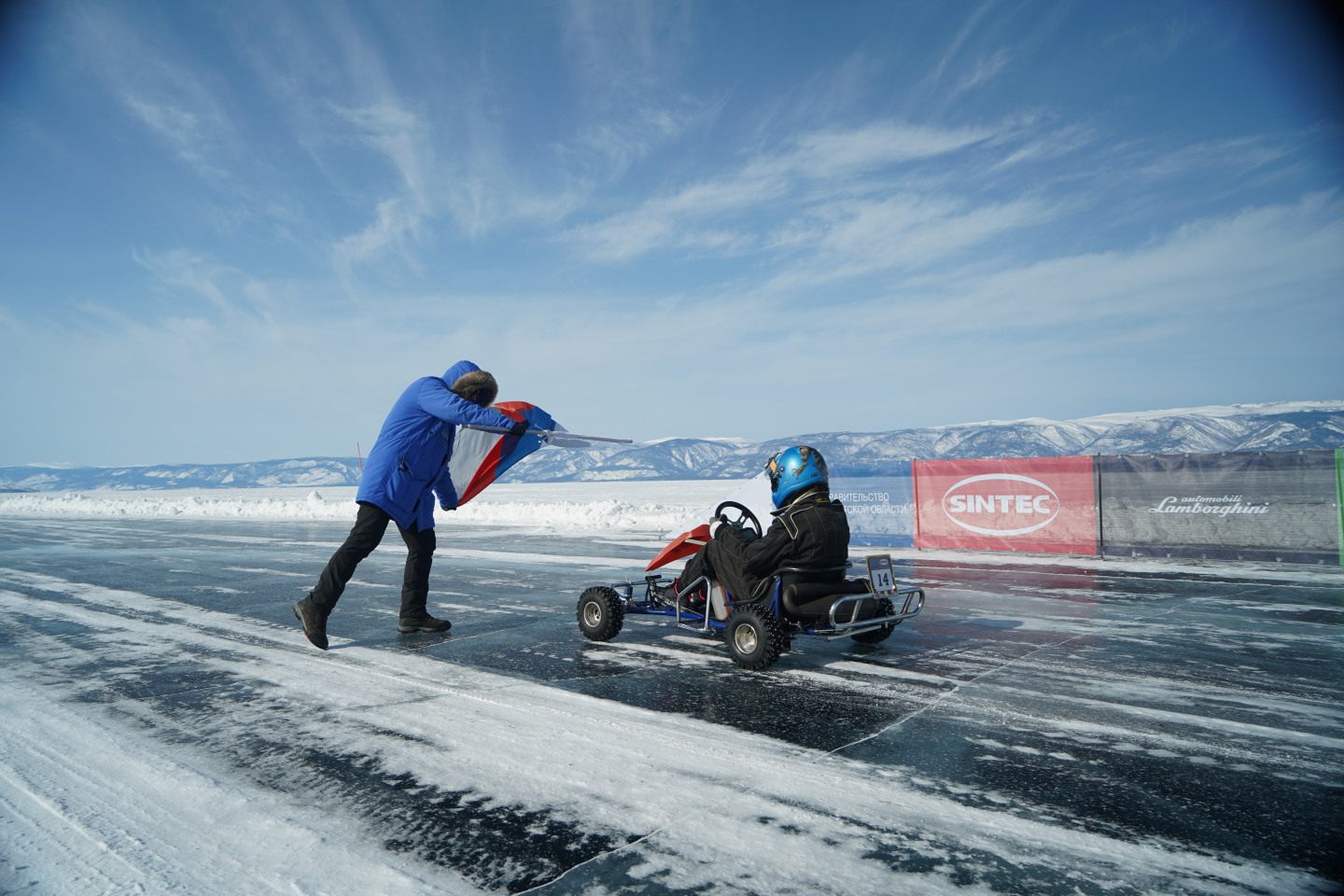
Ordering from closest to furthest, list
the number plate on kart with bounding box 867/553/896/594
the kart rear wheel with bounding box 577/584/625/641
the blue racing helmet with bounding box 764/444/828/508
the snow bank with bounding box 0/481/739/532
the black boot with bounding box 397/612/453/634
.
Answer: the blue racing helmet with bounding box 764/444/828/508 < the number plate on kart with bounding box 867/553/896/594 < the kart rear wheel with bounding box 577/584/625/641 < the black boot with bounding box 397/612/453/634 < the snow bank with bounding box 0/481/739/532

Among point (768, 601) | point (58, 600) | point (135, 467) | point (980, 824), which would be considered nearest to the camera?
point (980, 824)

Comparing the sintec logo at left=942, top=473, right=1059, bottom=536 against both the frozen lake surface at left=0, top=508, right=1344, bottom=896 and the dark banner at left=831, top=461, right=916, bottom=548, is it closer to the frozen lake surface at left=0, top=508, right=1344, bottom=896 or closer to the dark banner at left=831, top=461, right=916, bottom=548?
the dark banner at left=831, top=461, right=916, bottom=548

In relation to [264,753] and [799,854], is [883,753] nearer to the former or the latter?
[799,854]

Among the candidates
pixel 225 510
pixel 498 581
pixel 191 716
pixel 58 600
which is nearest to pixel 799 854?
pixel 191 716

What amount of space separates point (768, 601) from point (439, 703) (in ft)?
7.46

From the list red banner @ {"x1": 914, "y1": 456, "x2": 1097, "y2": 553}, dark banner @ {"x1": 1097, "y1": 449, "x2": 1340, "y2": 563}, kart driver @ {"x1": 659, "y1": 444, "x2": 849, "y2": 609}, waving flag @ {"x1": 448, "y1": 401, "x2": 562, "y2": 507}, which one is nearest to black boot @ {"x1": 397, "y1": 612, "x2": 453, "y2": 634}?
waving flag @ {"x1": 448, "y1": 401, "x2": 562, "y2": 507}

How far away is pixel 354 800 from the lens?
298 centimetres

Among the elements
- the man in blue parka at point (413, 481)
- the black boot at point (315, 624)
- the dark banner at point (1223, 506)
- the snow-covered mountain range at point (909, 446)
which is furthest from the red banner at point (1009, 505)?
the snow-covered mountain range at point (909, 446)

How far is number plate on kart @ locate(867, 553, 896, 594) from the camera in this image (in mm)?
5734

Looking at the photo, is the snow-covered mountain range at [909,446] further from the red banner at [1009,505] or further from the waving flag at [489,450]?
the waving flag at [489,450]

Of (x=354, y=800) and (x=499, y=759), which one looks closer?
(x=354, y=800)

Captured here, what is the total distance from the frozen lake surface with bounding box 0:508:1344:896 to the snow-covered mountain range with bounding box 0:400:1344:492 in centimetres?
3918

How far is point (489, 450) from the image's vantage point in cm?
725

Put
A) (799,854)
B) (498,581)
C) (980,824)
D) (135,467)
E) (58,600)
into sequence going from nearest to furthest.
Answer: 1. (799,854)
2. (980,824)
3. (58,600)
4. (498,581)
5. (135,467)
